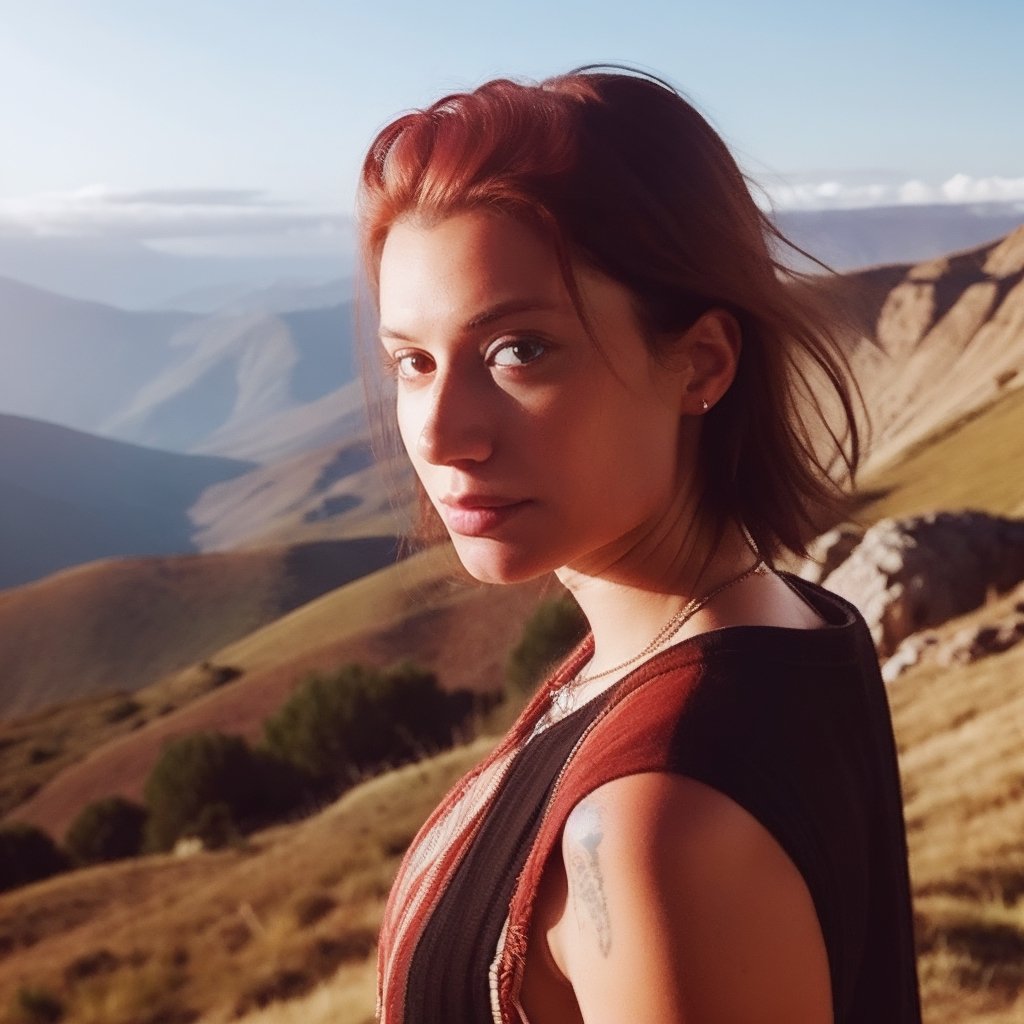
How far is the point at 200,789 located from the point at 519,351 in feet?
87.3

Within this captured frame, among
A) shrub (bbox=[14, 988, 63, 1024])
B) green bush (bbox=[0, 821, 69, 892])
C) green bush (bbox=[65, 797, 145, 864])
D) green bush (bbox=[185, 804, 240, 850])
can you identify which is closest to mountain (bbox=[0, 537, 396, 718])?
green bush (bbox=[65, 797, 145, 864])

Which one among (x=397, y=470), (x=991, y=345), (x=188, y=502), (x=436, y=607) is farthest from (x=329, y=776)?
(x=188, y=502)

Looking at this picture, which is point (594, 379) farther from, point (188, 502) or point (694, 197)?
point (188, 502)

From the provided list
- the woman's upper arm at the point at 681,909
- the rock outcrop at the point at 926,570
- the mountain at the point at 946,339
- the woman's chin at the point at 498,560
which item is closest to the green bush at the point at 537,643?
the rock outcrop at the point at 926,570

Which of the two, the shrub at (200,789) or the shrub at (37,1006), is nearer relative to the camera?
the shrub at (37,1006)

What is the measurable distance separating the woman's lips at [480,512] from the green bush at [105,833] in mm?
28817

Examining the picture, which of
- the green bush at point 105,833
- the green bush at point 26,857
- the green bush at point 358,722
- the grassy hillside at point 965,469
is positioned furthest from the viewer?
the green bush at point 105,833

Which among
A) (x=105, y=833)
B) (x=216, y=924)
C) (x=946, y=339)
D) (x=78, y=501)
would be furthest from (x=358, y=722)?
(x=78, y=501)

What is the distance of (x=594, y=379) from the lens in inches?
66.8

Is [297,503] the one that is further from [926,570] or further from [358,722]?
[926,570]

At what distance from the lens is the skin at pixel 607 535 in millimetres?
1241

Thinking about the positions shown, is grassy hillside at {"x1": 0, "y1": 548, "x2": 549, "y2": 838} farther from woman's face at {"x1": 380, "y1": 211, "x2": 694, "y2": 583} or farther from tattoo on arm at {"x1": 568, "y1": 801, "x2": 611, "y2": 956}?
tattoo on arm at {"x1": 568, "y1": 801, "x2": 611, "y2": 956}

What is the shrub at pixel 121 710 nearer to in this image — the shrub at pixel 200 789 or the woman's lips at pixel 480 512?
the shrub at pixel 200 789

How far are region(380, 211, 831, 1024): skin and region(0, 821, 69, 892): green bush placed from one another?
1045 inches
